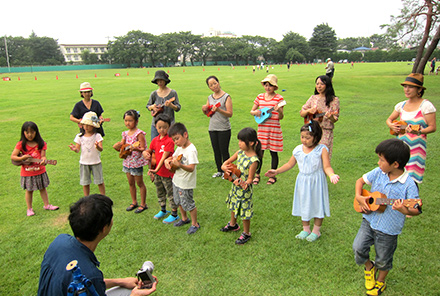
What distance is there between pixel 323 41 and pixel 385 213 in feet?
316

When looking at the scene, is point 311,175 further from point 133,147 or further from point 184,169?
point 133,147

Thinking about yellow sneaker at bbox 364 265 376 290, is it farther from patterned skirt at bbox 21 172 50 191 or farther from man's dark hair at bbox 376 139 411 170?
patterned skirt at bbox 21 172 50 191

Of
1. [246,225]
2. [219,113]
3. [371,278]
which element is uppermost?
[219,113]

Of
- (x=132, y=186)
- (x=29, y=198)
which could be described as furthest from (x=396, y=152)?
(x=29, y=198)

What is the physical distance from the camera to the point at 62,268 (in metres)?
1.92

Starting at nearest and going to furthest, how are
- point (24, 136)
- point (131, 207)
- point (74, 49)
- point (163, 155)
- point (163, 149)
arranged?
1. point (163, 155)
2. point (163, 149)
3. point (24, 136)
4. point (131, 207)
5. point (74, 49)

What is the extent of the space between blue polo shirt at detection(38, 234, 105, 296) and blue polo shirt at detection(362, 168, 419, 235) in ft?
8.90

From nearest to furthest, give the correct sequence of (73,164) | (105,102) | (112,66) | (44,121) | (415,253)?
(415,253) → (73,164) → (44,121) → (105,102) → (112,66)

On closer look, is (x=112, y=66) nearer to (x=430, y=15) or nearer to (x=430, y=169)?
(x=430, y=15)

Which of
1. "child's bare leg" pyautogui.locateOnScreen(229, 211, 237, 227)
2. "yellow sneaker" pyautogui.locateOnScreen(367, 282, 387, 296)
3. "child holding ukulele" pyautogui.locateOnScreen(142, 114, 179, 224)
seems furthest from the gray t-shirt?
"yellow sneaker" pyautogui.locateOnScreen(367, 282, 387, 296)

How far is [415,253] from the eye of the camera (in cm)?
389

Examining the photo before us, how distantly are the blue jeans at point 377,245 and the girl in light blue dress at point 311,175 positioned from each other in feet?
2.97

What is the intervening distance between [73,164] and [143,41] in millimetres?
85053

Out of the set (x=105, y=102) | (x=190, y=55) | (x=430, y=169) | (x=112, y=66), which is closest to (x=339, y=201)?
(x=430, y=169)
